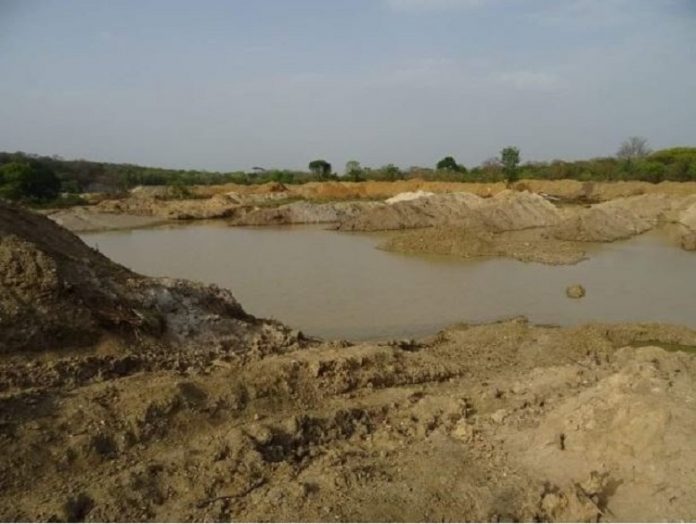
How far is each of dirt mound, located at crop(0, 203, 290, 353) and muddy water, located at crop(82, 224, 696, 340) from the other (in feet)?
10.9

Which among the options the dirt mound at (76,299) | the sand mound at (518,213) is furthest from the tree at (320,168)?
the dirt mound at (76,299)

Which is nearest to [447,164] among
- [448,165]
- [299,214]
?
[448,165]

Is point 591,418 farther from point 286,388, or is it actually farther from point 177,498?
point 177,498

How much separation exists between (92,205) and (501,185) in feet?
84.2

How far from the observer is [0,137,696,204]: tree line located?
34.3m

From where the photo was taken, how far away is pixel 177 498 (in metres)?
4.30

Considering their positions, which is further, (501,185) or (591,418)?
(501,185)

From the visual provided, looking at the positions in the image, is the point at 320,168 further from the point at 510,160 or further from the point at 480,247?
the point at 480,247

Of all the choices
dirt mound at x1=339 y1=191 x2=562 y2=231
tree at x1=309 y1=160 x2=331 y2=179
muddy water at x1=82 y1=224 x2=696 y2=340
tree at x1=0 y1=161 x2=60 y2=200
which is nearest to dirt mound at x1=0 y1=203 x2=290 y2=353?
muddy water at x1=82 y1=224 x2=696 y2=340

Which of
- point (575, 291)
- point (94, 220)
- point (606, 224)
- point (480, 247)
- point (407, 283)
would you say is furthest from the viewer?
point (94, 220)

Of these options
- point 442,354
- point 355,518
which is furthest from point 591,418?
point 442,354

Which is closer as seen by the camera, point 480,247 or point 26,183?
point 480,247

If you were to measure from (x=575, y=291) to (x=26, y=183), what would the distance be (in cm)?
2922

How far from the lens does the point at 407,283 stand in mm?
15180
